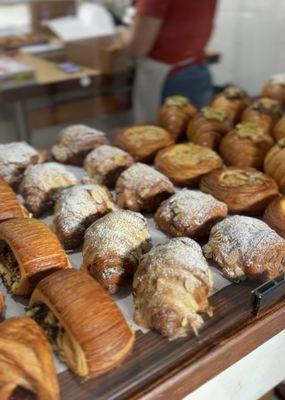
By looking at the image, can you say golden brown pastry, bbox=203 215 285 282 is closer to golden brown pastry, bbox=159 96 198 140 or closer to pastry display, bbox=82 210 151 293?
pastry display, bbox=82 210 151 293

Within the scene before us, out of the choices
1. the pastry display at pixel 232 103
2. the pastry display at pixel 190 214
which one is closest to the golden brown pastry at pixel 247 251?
the pastry display at pixel 190 214

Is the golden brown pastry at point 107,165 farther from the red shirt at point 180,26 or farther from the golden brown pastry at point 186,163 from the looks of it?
the red shirt at point 180,26

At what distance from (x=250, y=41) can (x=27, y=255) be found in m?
3.54

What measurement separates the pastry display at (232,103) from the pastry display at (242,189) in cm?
56

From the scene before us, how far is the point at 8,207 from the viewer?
46.0 inches

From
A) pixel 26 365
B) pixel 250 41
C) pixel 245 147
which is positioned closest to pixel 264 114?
pixel 245 147

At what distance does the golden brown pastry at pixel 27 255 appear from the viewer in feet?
3.19

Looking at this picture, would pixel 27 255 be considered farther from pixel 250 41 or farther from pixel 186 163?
pixel 250 41

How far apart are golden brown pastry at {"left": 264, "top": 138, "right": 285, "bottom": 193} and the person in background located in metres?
1.13

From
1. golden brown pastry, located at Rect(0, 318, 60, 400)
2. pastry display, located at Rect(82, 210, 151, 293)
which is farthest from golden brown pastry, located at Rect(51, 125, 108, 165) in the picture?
golden brown pastry, located at Rect(0, 318, 60, 400)

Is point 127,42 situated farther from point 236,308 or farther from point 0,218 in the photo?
point 236,308

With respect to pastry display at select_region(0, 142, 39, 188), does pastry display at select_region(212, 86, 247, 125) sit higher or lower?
higher

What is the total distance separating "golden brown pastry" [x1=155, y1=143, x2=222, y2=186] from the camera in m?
1.43

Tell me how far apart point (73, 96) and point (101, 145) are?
5.05 feet
